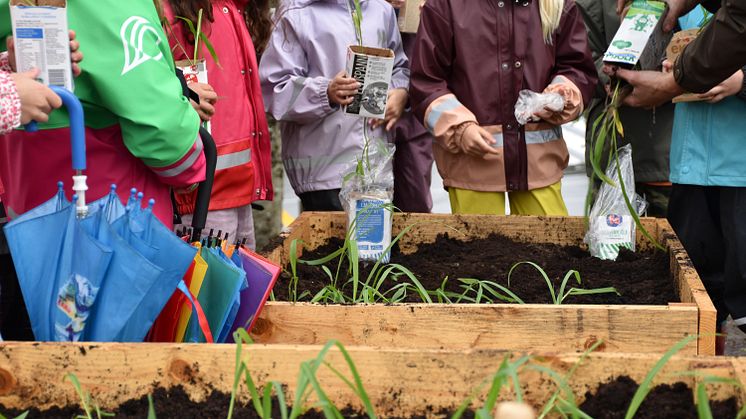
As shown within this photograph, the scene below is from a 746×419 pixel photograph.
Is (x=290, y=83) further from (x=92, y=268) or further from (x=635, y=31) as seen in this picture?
(x=92, y=268)

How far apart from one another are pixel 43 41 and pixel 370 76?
1739mm

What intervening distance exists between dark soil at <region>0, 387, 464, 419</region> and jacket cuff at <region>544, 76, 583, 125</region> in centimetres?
215

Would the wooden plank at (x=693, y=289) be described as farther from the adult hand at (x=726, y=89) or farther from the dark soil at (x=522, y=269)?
the adult hand at (x=726, y=89)

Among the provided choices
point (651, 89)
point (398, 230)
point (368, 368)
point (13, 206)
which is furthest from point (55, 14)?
point (651, 89)

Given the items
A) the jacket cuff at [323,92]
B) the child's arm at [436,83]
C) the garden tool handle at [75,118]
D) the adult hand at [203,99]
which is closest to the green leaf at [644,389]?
the garden tool handle at [75,118]

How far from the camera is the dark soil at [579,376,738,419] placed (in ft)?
5.52

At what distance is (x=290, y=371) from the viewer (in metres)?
1.81

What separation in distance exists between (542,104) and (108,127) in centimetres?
176

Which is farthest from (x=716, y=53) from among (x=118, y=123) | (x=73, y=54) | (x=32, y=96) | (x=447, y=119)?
(x=32, y=96)

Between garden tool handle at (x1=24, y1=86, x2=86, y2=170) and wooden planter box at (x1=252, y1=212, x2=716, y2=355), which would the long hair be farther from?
garden tool handle at (x1=24, y1=86, x2=86, y2=170)

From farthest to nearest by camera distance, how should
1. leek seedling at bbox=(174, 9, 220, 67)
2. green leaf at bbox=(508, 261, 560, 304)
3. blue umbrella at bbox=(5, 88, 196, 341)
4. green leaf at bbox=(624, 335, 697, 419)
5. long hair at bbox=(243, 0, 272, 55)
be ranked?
long hair at bbox=(243, 0, 272, 55) → leek seedling at bbox=(174, 9, 220, 67) → green leaf at bbox=(508, 261, 560, 304) → blue umbrella at bbox=(5, 88, 196, 341) → green leaf at bbox=(624, 335, 697, 419)

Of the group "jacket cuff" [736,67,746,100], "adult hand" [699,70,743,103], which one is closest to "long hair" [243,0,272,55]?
"adult hand" [699,70,743,103]

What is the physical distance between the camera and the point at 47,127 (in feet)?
7.92

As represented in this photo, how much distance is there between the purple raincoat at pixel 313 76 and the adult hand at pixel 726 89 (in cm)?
143
